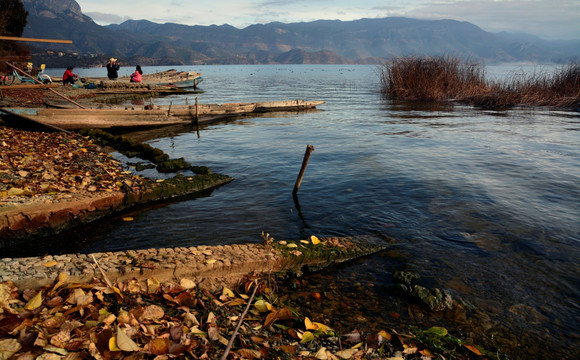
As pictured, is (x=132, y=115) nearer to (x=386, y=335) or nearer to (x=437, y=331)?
(x=386, y=335)

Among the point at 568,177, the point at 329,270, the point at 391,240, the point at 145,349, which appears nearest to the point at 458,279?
the point at 391,240

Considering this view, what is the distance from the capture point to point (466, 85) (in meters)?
32.3

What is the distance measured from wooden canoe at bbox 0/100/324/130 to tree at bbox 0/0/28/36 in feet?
78.7

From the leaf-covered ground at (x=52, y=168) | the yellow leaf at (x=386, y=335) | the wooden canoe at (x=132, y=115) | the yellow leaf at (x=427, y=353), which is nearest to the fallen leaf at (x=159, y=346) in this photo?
the yellow leaf at (x=386, y=335)

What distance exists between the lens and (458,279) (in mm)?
5875

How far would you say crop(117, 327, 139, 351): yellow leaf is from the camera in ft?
9.80

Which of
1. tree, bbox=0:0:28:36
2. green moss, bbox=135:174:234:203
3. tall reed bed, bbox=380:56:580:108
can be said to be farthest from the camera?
tree, bbox=0:0:28:36

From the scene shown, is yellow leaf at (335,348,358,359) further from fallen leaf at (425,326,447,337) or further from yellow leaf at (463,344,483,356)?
yellow leaf at (463,344,483,356)

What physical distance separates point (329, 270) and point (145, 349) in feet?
11.3

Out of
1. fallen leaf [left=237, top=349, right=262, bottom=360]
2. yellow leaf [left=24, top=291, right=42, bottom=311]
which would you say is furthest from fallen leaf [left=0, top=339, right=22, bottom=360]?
fallen leaf [left=237, top=349, right=262, bottom=360]

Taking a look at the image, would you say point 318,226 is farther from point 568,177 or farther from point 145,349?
point 568,177

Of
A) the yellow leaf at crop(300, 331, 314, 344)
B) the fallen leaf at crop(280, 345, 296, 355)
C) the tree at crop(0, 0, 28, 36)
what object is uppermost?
the tree at crop(0, 0, 28, 36)

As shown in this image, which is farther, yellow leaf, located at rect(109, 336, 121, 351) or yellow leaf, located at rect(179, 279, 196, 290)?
yellow leaf, located at rect(179, 279, 196, 290)

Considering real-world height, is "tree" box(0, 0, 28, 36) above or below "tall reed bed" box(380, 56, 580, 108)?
above
